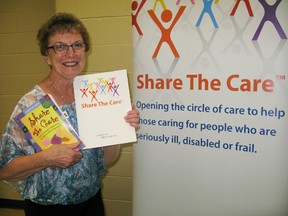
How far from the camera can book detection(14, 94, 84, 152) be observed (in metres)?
1.14

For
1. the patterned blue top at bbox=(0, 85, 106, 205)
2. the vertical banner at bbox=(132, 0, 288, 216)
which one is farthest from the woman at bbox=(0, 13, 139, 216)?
the vertical banner at bbox=(132, 0, 288, 216)

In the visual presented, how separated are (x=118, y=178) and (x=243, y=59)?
1.52 m

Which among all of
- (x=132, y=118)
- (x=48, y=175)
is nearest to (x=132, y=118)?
(x=132, y=118)

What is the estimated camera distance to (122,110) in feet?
4.10

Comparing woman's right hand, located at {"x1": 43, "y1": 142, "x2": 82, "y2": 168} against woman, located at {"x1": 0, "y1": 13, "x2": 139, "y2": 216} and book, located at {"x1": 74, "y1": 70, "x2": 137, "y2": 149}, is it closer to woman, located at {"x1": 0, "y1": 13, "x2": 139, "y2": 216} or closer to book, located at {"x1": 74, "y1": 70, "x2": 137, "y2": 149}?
woman, located at {"x1": 0, "y1": 13, "x2": 139, "y2": 216}

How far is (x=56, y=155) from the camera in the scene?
3.64ft

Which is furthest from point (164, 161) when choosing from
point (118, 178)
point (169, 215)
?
point (118, 178)

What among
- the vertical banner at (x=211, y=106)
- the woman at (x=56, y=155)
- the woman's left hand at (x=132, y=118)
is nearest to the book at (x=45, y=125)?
the woman at (x=56, y=155)

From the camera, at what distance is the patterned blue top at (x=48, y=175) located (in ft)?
3.80

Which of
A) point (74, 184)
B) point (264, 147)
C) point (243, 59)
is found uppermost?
point (243, 59)

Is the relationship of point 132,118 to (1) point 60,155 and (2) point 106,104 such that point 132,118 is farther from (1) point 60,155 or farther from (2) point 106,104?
(1) point 60,155

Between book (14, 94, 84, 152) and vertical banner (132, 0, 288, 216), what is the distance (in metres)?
0.51

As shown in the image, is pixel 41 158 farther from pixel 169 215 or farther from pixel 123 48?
pixel 123 48

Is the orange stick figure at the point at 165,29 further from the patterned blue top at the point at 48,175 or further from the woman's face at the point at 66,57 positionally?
the patterned blue top at the point at 48,175
